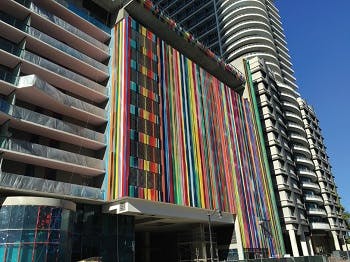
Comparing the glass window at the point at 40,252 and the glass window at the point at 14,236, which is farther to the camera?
the glass window at the point at 40,252

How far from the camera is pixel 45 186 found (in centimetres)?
3384

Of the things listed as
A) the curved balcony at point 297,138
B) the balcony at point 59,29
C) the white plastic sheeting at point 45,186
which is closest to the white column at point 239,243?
the white plastic sheeting at point 45,186

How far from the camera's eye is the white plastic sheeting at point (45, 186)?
1232 inches

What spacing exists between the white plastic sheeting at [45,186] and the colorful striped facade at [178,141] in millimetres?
2466

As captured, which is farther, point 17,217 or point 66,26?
point 66,26

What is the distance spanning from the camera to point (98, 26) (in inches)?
1891

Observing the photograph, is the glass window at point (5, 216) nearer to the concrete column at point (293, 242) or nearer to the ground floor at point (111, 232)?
the ground floor at point (111, 232)

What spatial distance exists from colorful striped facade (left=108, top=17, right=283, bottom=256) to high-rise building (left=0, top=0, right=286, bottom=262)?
20 cm

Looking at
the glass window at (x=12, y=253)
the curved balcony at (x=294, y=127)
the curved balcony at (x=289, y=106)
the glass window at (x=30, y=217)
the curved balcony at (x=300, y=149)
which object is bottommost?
the glass window at (x=12, y=253)

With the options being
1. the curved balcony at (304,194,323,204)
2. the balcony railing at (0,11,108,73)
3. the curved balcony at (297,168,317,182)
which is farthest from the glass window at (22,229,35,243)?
the curved balcony at (297,168,317,182)

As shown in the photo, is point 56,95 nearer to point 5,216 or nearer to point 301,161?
point 5,216

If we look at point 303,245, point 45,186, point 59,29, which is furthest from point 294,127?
point 45,186

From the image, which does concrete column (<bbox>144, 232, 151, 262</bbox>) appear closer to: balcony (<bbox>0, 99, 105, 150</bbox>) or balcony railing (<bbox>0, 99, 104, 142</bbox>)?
balcony (<bbox>0, 99, 105, 150</bbox>)

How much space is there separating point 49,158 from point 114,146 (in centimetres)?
815
